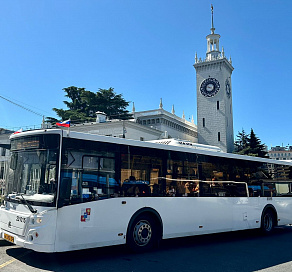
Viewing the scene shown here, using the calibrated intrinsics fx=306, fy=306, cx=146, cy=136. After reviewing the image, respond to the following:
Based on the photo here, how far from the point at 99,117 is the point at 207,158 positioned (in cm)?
3662

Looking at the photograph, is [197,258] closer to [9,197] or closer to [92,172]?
[92,172]

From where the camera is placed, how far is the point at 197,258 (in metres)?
6.87

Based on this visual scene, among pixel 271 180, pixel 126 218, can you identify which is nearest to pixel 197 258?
pixel 126 218

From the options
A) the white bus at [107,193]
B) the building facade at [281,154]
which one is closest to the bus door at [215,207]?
the white bus at [107,193]

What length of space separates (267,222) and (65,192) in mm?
8107

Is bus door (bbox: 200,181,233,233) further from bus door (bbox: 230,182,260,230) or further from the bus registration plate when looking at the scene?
A: the bus registration plate

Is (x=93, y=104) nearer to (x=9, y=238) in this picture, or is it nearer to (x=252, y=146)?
(x=252, y=146)

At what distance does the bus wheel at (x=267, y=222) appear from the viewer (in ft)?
35.5

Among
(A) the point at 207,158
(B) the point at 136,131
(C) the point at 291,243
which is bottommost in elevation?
(C) the point at 291,243

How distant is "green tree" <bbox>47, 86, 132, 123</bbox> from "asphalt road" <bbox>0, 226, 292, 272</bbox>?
43.7m

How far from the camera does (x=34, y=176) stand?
6352 mm

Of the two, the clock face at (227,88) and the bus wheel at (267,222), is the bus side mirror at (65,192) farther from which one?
the clock face at (227,88)

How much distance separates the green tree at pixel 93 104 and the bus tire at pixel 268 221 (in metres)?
40.9

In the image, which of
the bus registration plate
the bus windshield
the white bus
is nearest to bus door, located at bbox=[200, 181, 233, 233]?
the white bus
